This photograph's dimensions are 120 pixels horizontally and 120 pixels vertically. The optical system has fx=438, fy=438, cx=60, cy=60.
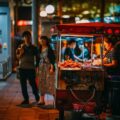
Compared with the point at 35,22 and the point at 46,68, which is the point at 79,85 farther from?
the point at 35,22

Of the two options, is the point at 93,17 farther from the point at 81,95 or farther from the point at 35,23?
the point at 81,95

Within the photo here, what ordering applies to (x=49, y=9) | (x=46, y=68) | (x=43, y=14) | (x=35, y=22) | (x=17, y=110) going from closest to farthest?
(x=17, y=110) < (x=46, y=68) < (x=35, y=22) < (x=49, y=9) < (x=43, y=14)

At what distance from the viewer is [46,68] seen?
11.0 metres

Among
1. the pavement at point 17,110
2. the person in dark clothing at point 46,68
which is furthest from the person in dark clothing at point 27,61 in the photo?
the pavement at point 17,110

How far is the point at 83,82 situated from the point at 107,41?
269 centimetres

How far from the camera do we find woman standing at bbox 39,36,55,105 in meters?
11.0

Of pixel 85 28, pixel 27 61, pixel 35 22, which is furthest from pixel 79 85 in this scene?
pixel 35 22

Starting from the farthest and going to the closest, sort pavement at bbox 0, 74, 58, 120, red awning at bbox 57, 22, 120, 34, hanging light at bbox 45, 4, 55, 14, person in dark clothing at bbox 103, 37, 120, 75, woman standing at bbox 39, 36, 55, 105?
hanging light at bbox 45, 4, 55, 14 → woman standing at bbox 39, 36, 55, 105 → person in dark clothing at bbox 103, 37, 120, 75 → pavement at bbox 0, 74, 58, 120 → red awning at bbox 57, 22, 120, 34

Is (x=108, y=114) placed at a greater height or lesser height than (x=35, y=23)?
lesser

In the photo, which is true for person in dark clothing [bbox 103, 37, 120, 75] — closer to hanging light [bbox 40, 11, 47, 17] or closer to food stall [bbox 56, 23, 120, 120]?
food stall [bbox 56, 23, 120, 120]

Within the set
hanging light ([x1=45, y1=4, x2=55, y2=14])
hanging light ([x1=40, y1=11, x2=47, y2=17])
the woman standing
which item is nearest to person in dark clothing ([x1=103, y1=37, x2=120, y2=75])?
the woman standing

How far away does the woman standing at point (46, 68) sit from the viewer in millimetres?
10953

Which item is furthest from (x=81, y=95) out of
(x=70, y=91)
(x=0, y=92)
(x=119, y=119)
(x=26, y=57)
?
(x=0, y=92)

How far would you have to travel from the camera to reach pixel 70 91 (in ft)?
29.7
